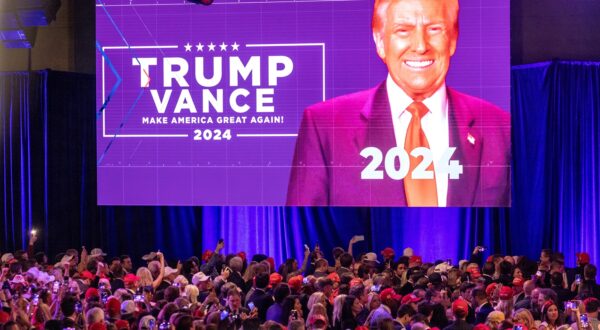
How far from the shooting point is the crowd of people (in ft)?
30.9

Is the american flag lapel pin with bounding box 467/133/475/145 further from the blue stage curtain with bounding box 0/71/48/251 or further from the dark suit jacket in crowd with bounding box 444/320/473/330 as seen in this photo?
the blue stage curtain with bounding box 0/71/48/251

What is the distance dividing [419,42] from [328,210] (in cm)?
416

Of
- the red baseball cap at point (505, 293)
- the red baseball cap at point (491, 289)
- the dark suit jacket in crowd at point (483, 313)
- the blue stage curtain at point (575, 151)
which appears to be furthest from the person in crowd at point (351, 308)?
the blue stage curtain at point (575, 151)

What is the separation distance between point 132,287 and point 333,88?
4.47 m

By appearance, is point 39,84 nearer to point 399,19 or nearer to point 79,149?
point 79,149

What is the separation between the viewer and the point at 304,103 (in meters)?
15.1

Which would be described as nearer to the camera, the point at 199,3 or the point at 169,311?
the point at 169,311

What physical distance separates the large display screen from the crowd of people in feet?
4.18

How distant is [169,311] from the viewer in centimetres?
941

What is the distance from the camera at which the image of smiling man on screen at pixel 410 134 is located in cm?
1473

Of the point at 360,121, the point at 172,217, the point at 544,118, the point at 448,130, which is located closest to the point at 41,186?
the point at 172,217

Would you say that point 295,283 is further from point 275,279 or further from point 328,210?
point 328,210

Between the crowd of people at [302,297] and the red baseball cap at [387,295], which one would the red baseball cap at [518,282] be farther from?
the red baseball cap at [387,295]

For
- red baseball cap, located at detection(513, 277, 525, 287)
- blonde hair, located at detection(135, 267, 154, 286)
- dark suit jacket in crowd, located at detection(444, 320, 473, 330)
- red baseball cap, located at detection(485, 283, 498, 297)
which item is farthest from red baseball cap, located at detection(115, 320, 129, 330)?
red baseball cap, located at detection(513, 277, 525, 287)
